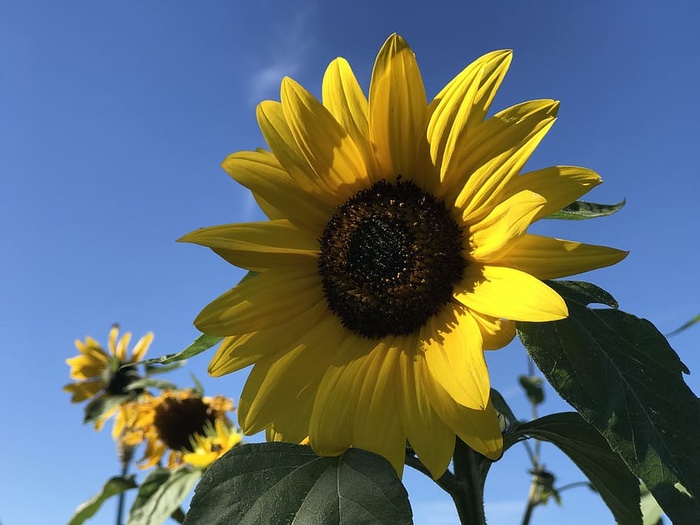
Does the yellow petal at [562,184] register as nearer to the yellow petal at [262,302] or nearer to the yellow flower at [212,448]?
the yellow petal at [262,302]

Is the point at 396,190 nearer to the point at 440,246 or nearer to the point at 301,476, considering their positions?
the point at 440,246

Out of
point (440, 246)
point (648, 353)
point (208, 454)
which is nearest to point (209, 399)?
point (208, 454)

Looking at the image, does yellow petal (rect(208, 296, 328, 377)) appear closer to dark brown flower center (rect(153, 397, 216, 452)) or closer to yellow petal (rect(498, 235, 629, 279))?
yellow petal (rect(498, 235, 629, 279))

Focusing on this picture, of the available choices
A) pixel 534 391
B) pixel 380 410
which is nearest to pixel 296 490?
pixel 380 410

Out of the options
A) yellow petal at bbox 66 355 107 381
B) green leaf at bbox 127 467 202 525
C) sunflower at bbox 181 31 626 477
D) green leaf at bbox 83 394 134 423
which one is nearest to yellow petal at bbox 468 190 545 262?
sunflower at bbox 181 31 626 477

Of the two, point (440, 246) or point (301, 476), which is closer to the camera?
point (301, 476)

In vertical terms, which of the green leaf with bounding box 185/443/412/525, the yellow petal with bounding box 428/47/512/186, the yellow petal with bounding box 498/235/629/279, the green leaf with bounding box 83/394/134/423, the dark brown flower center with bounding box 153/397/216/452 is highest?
the green leaf with bounding box 83/394/134/423
